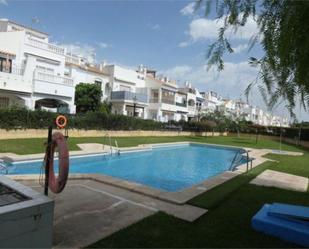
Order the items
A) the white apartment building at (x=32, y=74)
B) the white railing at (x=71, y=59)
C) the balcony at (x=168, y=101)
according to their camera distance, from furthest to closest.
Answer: the balcony at (x=168, y=101) → the white railing at (x=71, y=59) → the white apartment building at (x=32, y=74)

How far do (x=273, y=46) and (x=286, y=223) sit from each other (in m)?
3.24

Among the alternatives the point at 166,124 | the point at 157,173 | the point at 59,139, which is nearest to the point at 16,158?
the point at 157,173

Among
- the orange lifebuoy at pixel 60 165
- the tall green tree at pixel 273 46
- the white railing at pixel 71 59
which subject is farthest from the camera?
the white railing at pixel 71 59

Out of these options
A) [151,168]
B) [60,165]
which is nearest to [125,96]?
[151,168]

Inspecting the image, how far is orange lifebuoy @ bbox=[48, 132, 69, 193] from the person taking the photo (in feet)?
13.5

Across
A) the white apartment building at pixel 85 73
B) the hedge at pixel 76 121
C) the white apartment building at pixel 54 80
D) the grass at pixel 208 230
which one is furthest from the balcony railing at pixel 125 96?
the grass at pixel 208 230

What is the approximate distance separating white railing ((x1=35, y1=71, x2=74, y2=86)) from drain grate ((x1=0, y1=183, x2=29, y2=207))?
22.0 meters

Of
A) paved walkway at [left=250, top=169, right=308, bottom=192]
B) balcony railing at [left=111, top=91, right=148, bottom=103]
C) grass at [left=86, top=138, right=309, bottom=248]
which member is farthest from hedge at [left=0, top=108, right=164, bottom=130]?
paved walkway at [left=250, top=169, right=308, bottom=192]

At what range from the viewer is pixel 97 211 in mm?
5770

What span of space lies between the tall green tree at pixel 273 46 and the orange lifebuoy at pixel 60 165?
2.42 metres

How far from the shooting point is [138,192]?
735 centimetres

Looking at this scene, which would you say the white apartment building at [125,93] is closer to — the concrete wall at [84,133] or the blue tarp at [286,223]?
the concrete wall at [84,133]

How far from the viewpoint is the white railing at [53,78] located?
2400 centimetres

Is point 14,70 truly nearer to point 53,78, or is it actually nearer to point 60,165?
point 53,78
